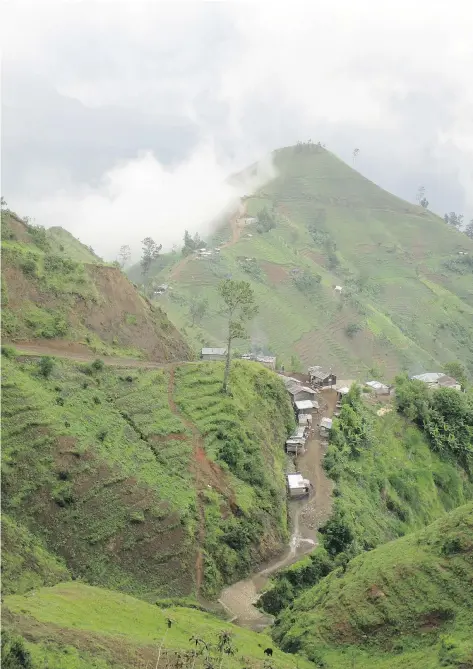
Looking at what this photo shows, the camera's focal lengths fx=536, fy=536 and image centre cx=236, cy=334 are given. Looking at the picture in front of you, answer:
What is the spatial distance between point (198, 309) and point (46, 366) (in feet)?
171

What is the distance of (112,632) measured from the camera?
75.0 ft

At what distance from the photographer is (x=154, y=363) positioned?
46.7 metres

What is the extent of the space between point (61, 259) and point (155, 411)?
17.5 m

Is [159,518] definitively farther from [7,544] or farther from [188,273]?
[188,273]

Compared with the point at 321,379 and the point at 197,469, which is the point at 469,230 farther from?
the point at 197,469

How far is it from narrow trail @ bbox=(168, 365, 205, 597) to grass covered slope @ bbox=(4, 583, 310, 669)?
13.1ft

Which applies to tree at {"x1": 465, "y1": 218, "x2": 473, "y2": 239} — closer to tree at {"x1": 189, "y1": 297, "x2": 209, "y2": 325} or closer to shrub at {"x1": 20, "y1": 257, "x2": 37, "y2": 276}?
tree at {"x1": 189, "y1": 297, "x2": 209, "y2": 325}

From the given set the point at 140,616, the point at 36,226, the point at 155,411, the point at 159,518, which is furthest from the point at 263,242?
the point at 140,616

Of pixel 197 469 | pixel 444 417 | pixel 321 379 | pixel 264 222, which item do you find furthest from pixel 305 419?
pixel 264 222

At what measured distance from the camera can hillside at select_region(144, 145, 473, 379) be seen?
98312mm

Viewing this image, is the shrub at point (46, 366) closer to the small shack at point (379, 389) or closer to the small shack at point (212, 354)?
the small shack at point (212, 354)

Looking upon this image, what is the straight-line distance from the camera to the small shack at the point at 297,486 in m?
43.8

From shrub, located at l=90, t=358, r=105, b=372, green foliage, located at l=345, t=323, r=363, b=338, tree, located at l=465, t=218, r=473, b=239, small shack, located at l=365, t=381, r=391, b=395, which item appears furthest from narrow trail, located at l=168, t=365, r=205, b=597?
tree, located at l=465, t=218, r=473, b=239

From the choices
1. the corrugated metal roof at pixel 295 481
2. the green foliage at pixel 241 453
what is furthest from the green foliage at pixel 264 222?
the corrugated metal roof at pixel 295 481
